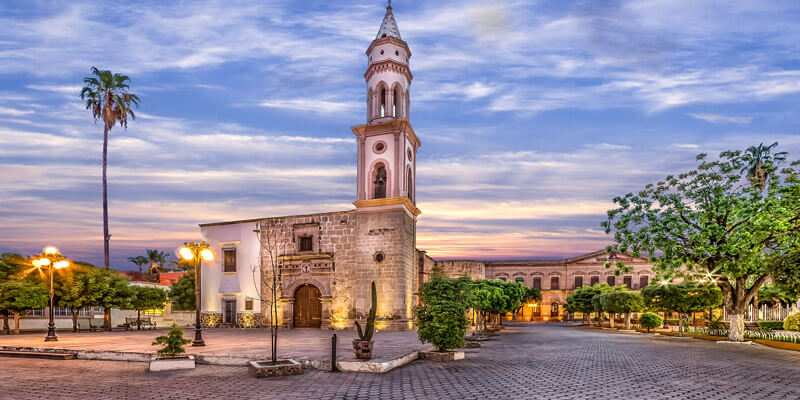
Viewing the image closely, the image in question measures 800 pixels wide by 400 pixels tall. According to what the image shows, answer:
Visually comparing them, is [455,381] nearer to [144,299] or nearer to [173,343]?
[173,343]

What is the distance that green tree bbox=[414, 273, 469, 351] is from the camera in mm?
13875

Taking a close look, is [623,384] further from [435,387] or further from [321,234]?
[321,234]

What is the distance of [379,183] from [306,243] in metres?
5.40

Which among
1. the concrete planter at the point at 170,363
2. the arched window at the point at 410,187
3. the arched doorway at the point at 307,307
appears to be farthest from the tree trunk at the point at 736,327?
the concrete planter at the point at 170,363

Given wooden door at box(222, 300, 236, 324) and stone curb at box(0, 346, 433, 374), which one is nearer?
stone curb at box(0, 346, 433, 374)

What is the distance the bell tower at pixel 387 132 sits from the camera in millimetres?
27672

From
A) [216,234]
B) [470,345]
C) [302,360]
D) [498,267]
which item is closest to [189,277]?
[216,234]

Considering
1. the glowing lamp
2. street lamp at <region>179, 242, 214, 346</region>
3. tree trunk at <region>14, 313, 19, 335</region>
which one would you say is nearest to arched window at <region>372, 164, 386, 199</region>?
street lamp at <region>179, 242, 214, 346</region>

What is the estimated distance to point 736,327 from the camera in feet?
69.1

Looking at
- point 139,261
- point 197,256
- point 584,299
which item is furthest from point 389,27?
point 139,261

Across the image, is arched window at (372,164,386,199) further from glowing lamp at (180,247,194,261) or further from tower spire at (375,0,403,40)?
glowing lamp at (180,247,194,261)

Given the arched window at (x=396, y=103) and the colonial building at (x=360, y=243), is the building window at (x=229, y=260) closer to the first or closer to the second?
the colonial building at (x=360, y=243)

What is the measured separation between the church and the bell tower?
0.06m

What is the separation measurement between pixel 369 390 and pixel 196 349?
8.38 m
